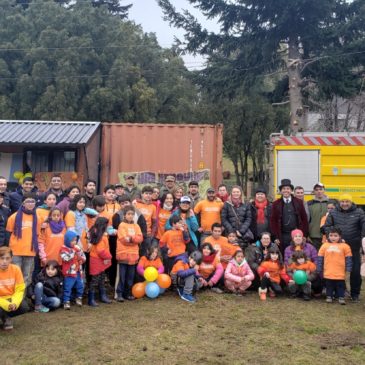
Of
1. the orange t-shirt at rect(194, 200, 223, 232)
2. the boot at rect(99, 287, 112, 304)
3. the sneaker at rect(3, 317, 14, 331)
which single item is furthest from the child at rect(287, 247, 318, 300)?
the sneaker at rect(3, 317, 14, 331)

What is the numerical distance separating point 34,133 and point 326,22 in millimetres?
12630

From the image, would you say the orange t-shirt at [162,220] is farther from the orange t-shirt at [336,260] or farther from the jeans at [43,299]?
the orange t-shirt at [336,260]

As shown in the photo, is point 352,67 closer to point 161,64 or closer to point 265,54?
point 265,54

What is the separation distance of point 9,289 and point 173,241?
274 cm

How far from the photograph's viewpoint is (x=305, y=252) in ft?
24.2

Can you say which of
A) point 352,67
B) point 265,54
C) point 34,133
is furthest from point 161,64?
point 34,133

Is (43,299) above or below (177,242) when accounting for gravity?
below

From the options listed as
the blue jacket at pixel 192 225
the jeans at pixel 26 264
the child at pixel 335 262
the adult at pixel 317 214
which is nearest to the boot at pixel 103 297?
the jeans at pixel 26 264


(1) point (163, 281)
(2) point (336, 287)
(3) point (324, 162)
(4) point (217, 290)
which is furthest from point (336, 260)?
(3) point (324, 162)

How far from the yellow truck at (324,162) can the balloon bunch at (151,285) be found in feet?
16.0

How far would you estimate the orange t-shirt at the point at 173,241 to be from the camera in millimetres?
7461

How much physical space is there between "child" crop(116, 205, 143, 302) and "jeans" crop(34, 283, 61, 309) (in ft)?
3.20

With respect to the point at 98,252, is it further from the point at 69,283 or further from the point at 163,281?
the point at 163,281

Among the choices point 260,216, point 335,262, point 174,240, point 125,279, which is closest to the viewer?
point 335,262
